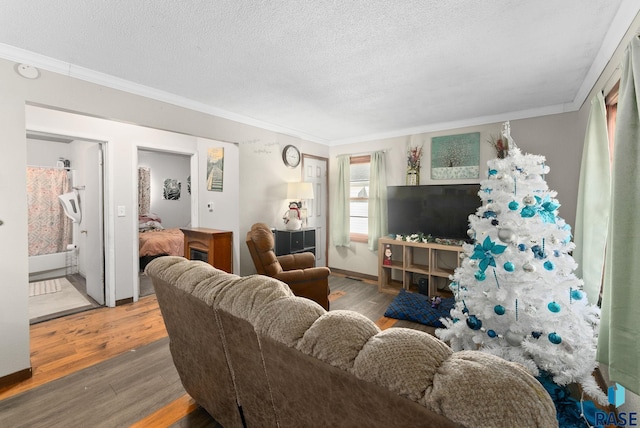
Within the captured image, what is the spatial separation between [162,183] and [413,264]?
5843 millimetres

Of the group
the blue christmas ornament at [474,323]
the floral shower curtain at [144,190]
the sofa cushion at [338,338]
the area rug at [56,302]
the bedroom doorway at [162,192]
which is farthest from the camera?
the floral shower curtain at [144,190]

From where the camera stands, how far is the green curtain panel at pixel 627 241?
1.33 meters

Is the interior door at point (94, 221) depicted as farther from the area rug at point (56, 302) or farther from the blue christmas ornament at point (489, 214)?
the blue christmas ornament at point (489, 214)

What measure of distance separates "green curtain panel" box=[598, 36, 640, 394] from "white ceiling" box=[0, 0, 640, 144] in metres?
0.66

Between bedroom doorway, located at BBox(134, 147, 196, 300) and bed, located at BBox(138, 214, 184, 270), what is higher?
bedroom doorway, located at BBox(134, 147, 196, 300)

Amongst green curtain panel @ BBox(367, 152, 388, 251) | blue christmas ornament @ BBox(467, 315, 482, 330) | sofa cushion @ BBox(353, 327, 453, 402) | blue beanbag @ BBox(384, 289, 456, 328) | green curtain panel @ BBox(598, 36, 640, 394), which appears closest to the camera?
sofa cushion @ BBox(353, 327, 453, 402)

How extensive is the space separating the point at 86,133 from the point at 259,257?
7.92 ft

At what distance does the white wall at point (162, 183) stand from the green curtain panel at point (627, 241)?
22.3ft

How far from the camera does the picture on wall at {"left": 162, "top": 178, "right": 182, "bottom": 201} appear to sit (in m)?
6.77

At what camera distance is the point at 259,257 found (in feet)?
9.59

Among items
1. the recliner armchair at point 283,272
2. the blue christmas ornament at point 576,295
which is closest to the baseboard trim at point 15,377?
the recliner armchair at point 283,272

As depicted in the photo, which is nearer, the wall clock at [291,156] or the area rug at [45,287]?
the area rug at [45,287]

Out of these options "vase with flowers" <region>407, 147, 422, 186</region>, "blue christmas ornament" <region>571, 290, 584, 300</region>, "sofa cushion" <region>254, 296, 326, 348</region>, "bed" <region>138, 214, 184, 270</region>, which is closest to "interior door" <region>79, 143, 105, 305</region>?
"bed" <region>138, 214, 184, 270</region>

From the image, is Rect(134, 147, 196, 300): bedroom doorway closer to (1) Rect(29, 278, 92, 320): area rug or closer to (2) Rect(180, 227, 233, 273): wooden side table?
(1) Rect(29, 278, 92, 320): area rug
